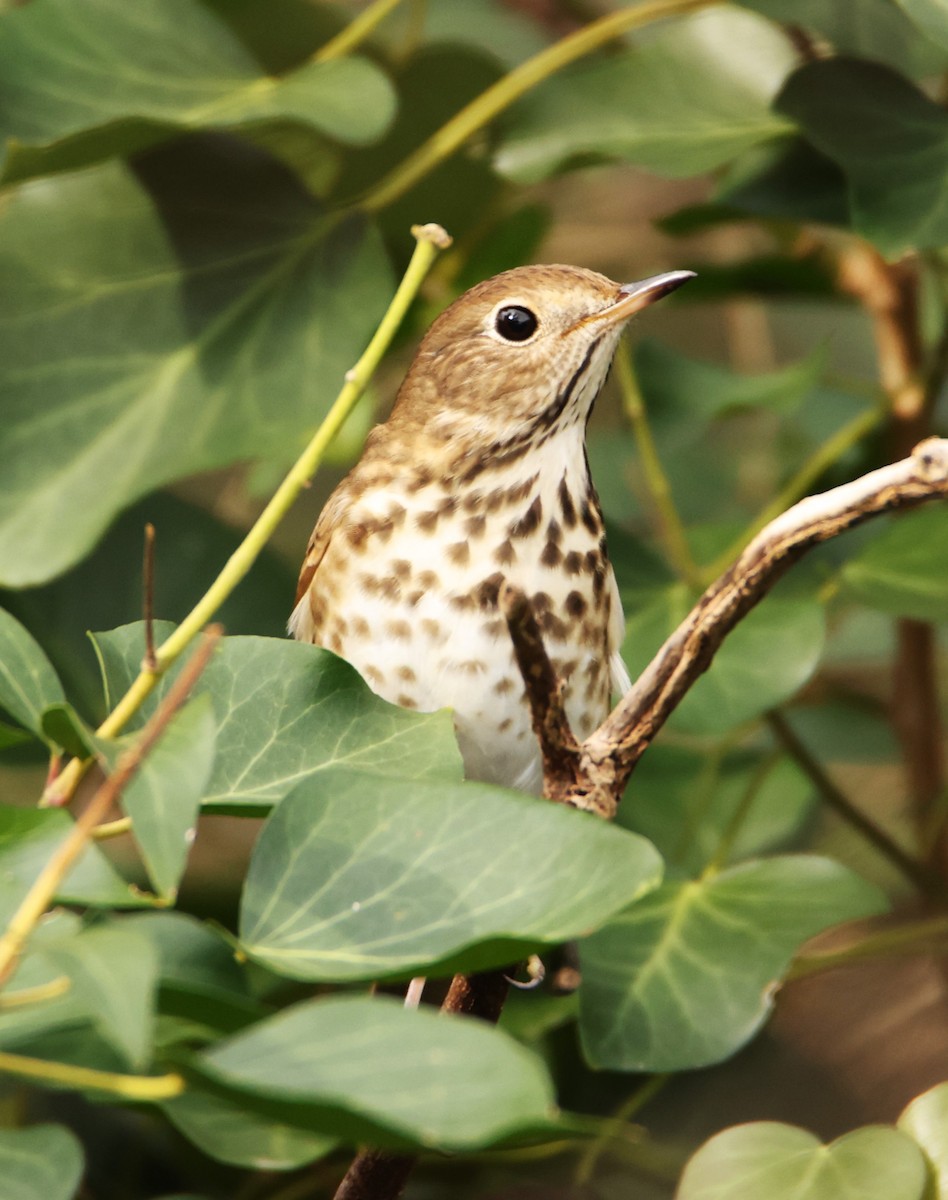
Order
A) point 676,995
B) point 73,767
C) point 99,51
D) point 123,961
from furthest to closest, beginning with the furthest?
point 99,51 < point 676,995 < point 73,767 < point 123,961

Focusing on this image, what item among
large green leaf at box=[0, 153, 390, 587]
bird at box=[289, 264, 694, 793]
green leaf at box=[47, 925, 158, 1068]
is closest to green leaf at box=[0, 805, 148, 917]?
green leaf at box=[47, 925, 158, 1068]

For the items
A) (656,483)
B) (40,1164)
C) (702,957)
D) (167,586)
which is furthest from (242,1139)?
(167,586)

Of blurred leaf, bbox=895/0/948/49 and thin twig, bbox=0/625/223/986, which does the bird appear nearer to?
Answer: blurred leaf, bbox=895/0/948/49

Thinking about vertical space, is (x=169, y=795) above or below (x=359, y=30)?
below

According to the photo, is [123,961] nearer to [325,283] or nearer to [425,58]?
[325,283]

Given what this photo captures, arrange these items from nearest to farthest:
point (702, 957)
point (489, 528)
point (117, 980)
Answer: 1. point (117, 980)
2. point (702, 957)
3. point (489, 528)

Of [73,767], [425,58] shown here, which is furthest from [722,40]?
[73,767]

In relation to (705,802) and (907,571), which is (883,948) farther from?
(907,571)
